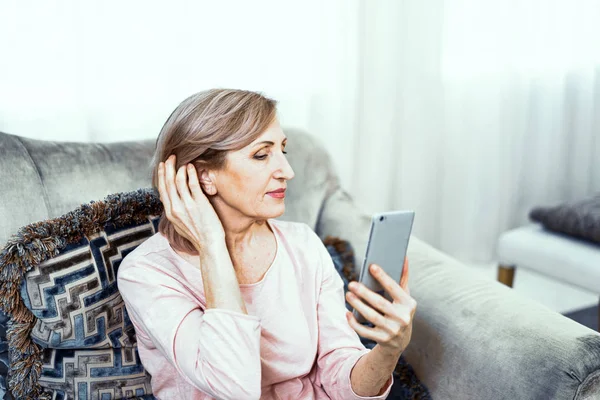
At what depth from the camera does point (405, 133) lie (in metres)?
2.61

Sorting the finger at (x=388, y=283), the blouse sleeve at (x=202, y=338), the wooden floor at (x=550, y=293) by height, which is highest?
the finger at (x=388, y=283)

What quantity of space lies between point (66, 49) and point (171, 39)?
12.5 inches

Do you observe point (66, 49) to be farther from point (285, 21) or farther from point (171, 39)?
point (285, 21)

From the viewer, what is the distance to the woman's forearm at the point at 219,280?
1059mm

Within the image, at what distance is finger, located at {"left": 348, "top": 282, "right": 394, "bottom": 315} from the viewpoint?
3.28ft

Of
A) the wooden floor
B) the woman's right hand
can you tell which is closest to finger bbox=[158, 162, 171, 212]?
the woman's right hand

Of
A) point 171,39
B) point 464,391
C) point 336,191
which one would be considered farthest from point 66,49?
point 464,391

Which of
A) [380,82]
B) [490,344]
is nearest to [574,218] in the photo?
[380,82]

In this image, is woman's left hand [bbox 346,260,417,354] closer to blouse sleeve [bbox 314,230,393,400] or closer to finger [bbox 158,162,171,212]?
blouse sleeve [bbox 314,230,393,400]

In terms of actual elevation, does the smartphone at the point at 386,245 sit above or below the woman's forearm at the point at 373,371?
above

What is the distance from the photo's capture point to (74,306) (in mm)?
1154

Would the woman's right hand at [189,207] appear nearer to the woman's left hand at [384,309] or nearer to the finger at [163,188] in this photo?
the finger at [163,188]

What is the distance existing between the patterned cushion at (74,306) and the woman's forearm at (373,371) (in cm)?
42

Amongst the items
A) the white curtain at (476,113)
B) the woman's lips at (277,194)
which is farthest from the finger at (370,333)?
the white curtain at (476,113)
